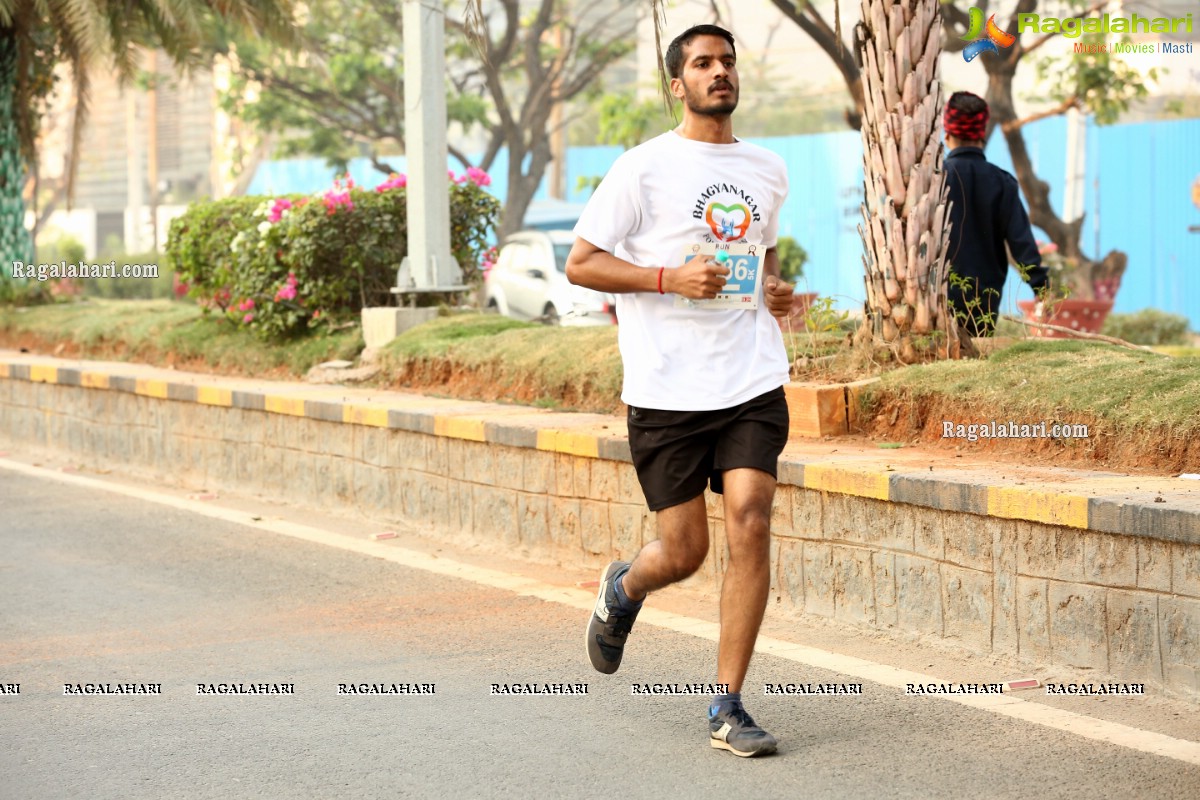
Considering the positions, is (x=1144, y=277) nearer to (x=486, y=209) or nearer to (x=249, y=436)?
(x=486, y=209)

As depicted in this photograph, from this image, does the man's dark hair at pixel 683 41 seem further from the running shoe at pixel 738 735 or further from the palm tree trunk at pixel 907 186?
the palm tree trunk at pixel 907 186

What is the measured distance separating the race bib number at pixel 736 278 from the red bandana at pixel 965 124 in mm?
3813

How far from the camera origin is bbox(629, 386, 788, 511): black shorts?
4855mm

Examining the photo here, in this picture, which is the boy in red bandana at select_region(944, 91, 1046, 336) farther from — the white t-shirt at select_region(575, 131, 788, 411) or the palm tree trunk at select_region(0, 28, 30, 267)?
the palm tree trunk at select_region(0, 28, 30, 267)

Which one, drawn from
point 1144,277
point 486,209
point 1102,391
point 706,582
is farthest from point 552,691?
point 1144,277

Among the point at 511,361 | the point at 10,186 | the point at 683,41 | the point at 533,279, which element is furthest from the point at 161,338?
the point at 683,41

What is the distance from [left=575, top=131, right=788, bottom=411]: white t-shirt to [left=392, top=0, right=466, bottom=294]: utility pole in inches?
272

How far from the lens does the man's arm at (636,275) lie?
472cm

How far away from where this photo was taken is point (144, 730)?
5.10 meters

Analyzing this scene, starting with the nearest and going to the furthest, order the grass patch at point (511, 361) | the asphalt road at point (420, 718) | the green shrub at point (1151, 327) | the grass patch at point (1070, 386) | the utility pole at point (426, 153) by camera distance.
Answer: the asphalt road at point (420, 718) → the grass patch at point (1070, 386) → the grass patch at point (511, 361) → the utility pole at point (426, 153) → the green shrub at point (1151, 327)

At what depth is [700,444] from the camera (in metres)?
4.93

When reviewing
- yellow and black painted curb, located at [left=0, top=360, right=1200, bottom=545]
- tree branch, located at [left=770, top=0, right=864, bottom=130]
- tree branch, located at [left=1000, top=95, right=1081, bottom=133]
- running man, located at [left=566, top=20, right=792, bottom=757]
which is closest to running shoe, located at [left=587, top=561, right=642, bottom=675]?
running man, located at [left=566, top=20, right=792, bottom=757]

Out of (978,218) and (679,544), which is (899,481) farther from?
(978,218)

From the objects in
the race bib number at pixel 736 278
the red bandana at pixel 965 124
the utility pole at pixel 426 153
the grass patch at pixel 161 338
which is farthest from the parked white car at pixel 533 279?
the race bib number at pixel 736 278
